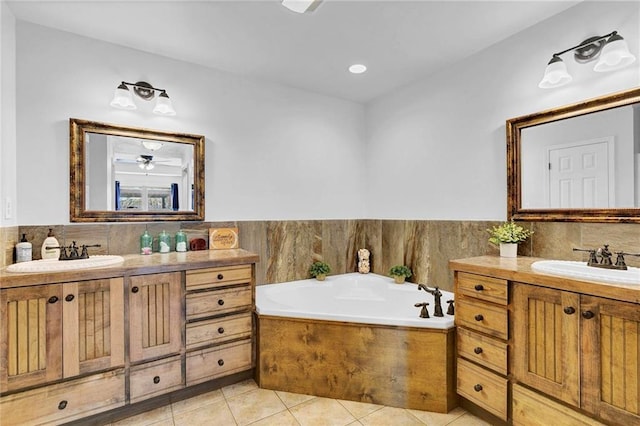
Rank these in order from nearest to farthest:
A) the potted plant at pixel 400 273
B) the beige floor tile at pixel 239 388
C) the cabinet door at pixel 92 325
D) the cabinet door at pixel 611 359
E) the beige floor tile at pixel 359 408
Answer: the cabinet door at pixel 611 359 → the cabinet door at pixel 92 325 → the beige floor tile at pixel 359 408 → the beige floor tile at pixel 239 388 → the potted plant at pixel 400 273

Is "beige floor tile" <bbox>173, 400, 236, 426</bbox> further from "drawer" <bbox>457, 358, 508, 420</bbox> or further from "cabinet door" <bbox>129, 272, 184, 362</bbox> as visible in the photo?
"drawer" <bbox>457, 358, 508, 420</bbox>

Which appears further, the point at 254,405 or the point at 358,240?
→ the point at 358,240

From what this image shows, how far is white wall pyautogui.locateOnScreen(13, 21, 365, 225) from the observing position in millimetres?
2139

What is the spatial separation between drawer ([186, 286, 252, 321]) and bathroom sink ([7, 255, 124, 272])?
0.55 meters

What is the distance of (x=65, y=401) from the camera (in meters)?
1.76

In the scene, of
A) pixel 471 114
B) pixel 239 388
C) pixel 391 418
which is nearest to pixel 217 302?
pixel 239 388

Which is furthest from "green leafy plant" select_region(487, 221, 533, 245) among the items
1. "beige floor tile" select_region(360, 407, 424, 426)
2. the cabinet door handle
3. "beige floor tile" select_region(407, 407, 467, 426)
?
"beige floor tile" select_region(360, 407, 424, 426)

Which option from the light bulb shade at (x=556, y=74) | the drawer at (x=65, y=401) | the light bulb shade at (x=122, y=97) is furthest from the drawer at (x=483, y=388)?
the light bulb shade at (x=122, y=97)

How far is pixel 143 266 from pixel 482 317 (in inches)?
82.0

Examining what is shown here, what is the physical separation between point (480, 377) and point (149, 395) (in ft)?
6.68

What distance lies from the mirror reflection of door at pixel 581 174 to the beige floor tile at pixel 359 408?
1769 mm

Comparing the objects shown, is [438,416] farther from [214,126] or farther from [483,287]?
[214,126]

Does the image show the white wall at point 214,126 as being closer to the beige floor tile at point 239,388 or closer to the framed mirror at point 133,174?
the framed mirror at point 133,174

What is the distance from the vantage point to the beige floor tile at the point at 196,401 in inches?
81.4
